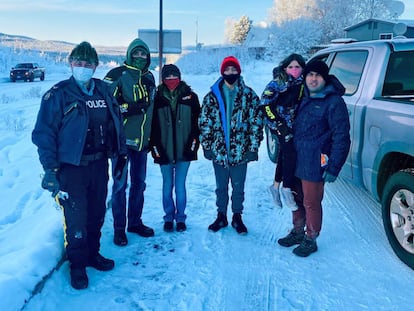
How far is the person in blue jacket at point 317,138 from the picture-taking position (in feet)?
12.0

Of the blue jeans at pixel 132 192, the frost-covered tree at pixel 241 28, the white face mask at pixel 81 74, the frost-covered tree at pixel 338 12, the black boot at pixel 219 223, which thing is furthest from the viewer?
the frost-covered tree at pixel 241 28

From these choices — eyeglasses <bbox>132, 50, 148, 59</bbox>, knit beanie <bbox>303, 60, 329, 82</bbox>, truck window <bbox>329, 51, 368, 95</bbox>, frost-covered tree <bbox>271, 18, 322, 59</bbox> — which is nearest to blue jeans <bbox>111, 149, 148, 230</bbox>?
eyeglasses <bbox>132, 50, 148, 59</bbox>

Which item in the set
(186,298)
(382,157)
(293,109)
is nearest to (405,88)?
(382,157)

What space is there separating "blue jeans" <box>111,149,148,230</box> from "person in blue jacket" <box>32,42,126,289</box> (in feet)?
1.58

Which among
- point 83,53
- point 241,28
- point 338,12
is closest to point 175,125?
point 83,53

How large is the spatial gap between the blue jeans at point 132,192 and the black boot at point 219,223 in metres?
0.82

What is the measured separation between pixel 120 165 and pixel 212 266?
1.30 m

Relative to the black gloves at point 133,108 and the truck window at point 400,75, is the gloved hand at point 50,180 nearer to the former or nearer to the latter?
the black gloves at point 133,108

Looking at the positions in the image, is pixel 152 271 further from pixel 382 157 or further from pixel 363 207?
pixel 363 207

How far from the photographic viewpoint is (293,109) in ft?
13.1

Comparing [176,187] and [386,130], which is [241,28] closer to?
[176,187]

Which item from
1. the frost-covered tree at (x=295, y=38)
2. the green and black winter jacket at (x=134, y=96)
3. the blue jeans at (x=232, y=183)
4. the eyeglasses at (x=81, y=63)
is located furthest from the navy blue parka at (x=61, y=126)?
the frost-covered tree at (x=295, y=38)

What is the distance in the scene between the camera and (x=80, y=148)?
330 centimetres

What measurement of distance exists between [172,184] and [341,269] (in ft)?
6.52
